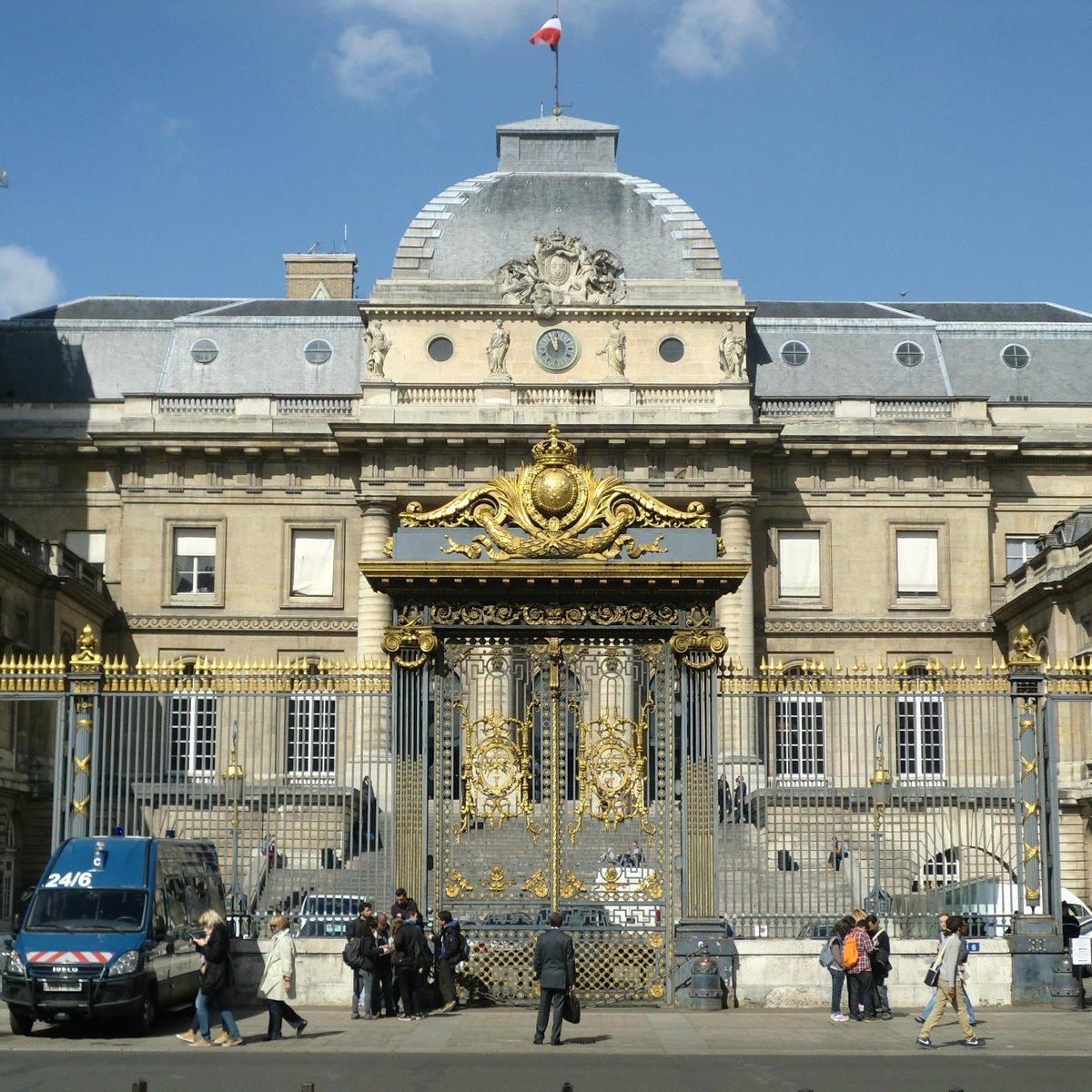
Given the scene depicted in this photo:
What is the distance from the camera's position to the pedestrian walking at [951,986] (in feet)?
66.9

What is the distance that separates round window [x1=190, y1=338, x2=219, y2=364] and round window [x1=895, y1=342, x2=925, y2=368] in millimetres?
20385

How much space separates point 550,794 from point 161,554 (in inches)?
1240

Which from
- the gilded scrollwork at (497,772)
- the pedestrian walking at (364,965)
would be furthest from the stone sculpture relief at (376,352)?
the pedestrian walking at (364,965)

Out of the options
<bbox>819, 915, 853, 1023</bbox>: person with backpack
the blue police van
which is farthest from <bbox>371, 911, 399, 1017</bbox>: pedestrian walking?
<bbox>819, 915, 853, 1023</bbox>: person with backpack

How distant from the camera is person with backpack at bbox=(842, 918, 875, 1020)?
22.1 metres

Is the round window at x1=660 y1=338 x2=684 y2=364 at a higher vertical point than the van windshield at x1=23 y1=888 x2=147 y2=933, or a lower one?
higher

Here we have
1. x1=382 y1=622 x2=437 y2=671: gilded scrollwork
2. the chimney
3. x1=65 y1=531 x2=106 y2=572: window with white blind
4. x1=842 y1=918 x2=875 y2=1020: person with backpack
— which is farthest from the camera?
the chimney

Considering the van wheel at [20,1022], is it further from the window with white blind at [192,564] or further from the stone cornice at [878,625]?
the stone cornice at [878,625]

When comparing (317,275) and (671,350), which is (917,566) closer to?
(671,350)

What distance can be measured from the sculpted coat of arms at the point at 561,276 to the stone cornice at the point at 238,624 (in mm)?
10126

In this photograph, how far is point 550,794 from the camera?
75.6 feet

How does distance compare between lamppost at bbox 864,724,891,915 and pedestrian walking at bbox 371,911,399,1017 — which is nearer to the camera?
pedestrian walking at bbox 371,911,399,1017

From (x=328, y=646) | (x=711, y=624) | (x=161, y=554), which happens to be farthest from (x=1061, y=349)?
(x=711, y=624)

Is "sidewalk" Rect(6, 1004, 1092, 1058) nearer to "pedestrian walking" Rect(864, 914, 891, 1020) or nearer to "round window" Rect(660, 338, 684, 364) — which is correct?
"pedestrian walking" Rect(864, 914, 891, 1020)
